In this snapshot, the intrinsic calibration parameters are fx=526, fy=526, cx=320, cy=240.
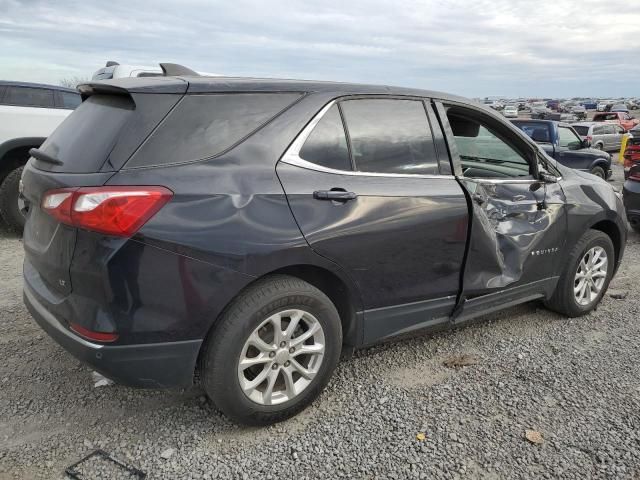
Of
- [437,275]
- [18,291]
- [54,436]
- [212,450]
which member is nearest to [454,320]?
[437,275]

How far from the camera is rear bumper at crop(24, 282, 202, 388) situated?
7.41 ft

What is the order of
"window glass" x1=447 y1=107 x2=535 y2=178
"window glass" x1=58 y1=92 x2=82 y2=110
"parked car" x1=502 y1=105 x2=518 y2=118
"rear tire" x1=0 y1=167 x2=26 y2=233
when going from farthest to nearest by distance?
"parked car" x1=502 y1=105 x2=518 y2=118 → "window glass" x1=58 y1=92 x2=82 y2=110 → "rear tire" x1=0 y1=167 x2=26 y2=233 → "window glass" x1=447 y1=107 x2=535 y2=178

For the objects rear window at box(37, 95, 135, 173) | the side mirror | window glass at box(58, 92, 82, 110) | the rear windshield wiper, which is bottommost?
window glass at box(58, 92, 82, 110)

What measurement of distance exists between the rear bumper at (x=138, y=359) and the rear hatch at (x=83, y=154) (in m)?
A: 0.21

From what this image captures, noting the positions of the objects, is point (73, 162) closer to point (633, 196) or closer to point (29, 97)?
point (29, 97)

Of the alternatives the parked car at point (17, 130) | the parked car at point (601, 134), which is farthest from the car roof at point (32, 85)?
the parked car at point (601, 134)

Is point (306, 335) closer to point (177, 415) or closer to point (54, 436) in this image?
point (177, 415)

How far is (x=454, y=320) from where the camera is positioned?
11.0 ft

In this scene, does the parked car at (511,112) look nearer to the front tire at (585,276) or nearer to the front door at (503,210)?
the front tire at (585,276)

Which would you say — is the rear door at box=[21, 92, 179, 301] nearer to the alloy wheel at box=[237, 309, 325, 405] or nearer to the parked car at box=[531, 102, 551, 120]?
the alloy wheel at box=[237, 309, 325, 405]

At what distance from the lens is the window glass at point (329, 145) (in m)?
2.68

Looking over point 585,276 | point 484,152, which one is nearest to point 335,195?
point 484,152

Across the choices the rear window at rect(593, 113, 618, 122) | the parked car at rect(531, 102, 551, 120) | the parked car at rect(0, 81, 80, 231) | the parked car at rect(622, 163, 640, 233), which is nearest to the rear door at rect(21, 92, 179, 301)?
the parked car at rect(0, 81, 80, 231)

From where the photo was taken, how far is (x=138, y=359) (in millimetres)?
2293
